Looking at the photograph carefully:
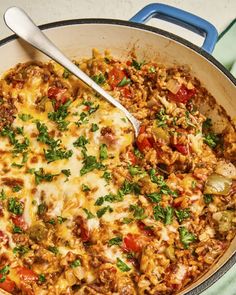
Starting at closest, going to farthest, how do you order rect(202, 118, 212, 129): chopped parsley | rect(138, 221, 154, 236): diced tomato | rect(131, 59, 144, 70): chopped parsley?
rect(138, 221, 154, 236): diced tomato < rect(202, 118, 212, 129): chopped parsley < rect(131, 59, 144, 70): chopped parsley

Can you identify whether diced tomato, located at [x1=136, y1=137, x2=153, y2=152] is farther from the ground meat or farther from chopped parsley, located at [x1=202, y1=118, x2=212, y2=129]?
the ground meat

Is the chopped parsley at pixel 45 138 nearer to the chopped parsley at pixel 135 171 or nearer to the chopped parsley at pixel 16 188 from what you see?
the chopped parsley at pixel 16 188

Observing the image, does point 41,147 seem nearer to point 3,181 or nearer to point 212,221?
point 3,181

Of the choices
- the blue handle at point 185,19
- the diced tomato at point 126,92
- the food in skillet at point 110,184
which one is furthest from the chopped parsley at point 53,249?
the blue handle at point 185,19

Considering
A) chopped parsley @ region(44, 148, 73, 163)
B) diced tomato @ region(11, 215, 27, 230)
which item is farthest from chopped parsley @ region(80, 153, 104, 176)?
diced tomato @ region(11, 215, 27, 230)

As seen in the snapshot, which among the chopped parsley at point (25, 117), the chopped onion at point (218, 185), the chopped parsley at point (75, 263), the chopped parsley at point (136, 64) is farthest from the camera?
the chopped parsley at point (136, 64)

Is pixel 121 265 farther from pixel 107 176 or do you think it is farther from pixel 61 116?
pixel 61 116
